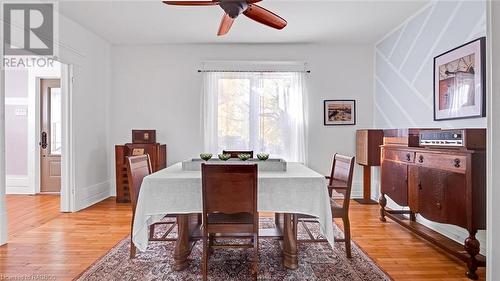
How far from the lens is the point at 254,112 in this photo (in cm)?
485

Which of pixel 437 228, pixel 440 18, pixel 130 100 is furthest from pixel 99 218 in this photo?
pixel 440 18

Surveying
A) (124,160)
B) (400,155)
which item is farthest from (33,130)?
(400,155)

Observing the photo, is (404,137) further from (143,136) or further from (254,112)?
(143,136)

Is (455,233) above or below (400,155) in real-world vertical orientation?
below

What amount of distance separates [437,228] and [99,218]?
4.12 m

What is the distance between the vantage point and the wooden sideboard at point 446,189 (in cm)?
214

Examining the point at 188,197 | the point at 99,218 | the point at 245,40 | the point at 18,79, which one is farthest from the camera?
the point at 18,79

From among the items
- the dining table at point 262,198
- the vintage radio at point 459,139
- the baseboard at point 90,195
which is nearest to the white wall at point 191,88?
the baseboard at point 90,195

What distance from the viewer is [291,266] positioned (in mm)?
2324

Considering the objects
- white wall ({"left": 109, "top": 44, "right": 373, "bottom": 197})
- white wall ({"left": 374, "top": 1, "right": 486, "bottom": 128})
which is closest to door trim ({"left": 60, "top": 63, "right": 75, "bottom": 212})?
white wall ({"left": 109, "top": 44, "right": 373, "bottom": 197})

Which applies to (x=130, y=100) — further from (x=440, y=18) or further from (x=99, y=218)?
(x=440, y=18)

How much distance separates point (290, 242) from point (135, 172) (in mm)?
1464

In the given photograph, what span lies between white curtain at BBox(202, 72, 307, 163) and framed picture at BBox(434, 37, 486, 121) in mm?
2023

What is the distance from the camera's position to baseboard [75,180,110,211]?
13.5ft
